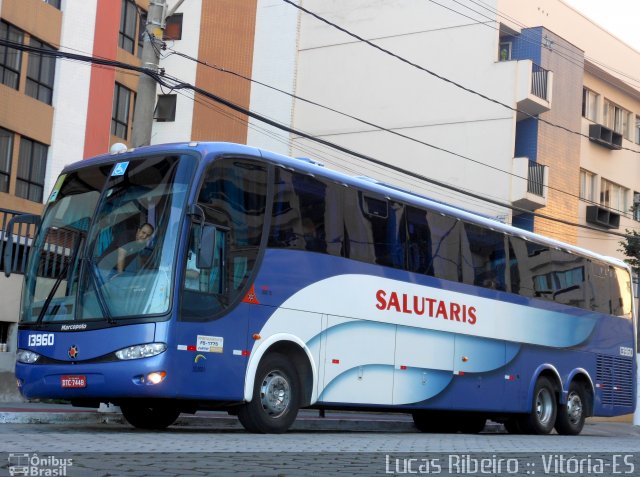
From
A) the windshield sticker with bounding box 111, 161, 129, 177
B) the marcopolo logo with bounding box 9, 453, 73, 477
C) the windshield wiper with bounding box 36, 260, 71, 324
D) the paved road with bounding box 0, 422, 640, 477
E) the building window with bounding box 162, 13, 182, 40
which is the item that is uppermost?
the building window with bounding box 162, 13, 182, 40

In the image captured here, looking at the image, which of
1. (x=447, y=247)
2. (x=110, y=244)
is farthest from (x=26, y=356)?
(x=447, y=247)

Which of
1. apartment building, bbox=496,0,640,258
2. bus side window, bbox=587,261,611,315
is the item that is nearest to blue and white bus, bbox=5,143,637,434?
bus side window, bbox=587,261,611,315

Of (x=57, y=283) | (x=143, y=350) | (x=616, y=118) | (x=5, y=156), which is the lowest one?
(x=143, y=350)

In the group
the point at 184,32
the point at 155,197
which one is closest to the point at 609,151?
the point at 184,32

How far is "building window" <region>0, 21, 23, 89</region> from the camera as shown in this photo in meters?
29.1

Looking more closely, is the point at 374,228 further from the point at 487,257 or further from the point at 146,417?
the point at 146,417

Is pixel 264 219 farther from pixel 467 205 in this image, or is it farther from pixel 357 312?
pixel 467 205

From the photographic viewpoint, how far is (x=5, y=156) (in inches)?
1169

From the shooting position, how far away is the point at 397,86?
127 feet

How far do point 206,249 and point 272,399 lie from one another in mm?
2387

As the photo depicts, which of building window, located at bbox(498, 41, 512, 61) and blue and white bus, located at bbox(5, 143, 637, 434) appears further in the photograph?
building window, located at bbox(498, 41, 512, 61)

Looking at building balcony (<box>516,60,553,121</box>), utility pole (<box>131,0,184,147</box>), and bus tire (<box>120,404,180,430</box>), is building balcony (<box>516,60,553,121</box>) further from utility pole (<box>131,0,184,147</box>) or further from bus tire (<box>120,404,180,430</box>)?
bus tire (<box>120,404,180,430</box>)

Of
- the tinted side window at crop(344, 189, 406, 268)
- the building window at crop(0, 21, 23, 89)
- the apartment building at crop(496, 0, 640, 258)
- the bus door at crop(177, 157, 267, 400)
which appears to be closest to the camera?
the bus door at crop(177, 157, 267, 400)

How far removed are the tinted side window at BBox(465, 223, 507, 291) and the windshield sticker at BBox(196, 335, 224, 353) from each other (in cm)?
624
